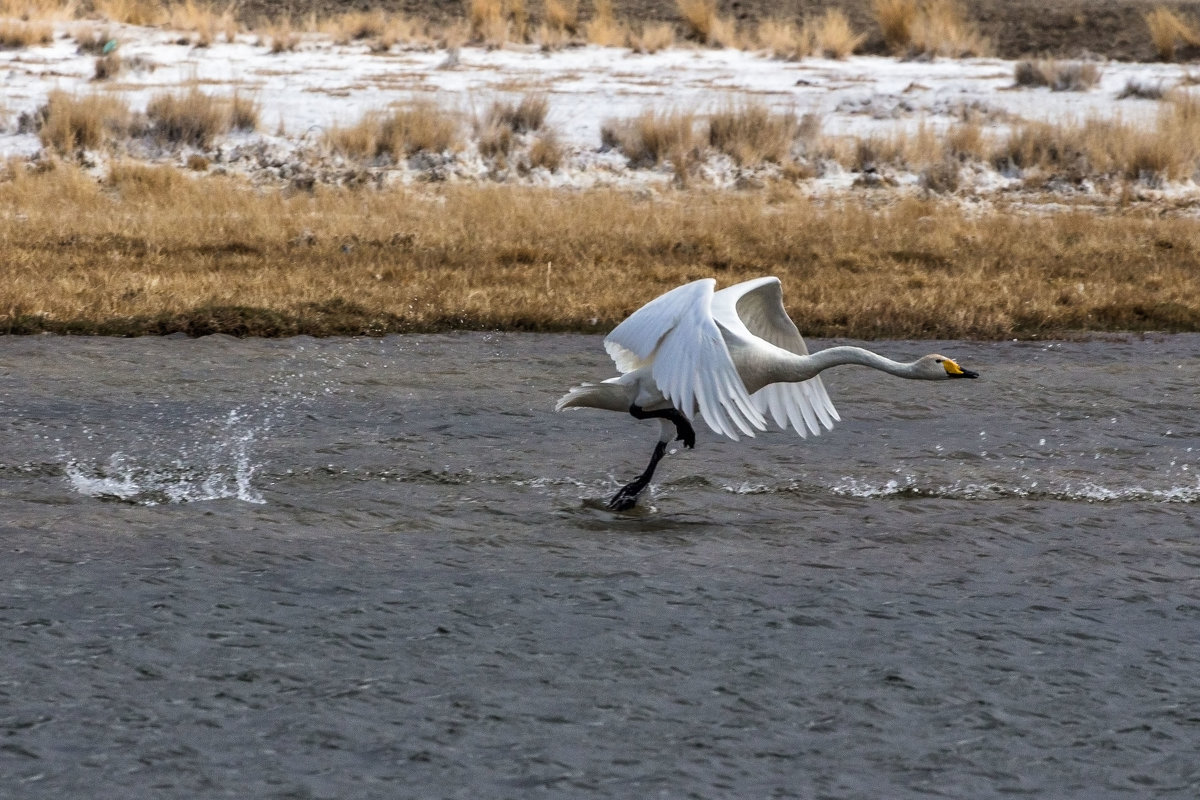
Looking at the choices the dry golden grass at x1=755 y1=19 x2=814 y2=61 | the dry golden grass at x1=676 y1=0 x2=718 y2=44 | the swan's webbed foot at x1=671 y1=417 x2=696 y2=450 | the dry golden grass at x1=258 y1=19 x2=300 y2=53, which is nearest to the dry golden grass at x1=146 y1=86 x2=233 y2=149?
the dry golden grass at x1=258 y1=19 x2=300 y2=53

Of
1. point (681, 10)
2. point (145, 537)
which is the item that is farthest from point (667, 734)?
point (681, 10)

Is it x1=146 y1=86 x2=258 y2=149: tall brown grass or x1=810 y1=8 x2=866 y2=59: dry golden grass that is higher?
x1=810 y1=8 x2=866 y2=59: dry golden grass

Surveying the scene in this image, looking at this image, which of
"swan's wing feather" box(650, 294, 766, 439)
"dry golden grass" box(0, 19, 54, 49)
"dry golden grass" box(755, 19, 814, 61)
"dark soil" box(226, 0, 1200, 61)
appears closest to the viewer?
"swan's wing feather" box(650, 294, 766, 439)

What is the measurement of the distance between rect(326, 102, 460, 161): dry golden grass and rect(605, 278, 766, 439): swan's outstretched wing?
37.5 feet

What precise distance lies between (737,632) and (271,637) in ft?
5.52

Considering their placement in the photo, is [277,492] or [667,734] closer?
[667,734]

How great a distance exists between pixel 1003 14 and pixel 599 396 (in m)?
27.8

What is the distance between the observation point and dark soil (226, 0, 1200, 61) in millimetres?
30359

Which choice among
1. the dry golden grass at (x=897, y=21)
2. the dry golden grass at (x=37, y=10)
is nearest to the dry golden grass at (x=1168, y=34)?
the dry golden grass at (x=897, y=21)

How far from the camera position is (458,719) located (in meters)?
5.38

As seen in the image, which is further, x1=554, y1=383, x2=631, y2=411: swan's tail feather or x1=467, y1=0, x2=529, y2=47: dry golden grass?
x1=467, y1=0, x2=529, y2=47: dry golden grass

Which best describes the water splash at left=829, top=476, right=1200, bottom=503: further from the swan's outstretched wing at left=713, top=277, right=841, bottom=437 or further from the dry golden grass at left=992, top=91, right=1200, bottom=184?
the dry golden grass at left=992, top=91, right=1200, bottom=184

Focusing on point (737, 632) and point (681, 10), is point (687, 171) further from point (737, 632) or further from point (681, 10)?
point (681, 10)

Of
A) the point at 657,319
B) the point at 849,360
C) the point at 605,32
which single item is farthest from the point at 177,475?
the point at 605,32
